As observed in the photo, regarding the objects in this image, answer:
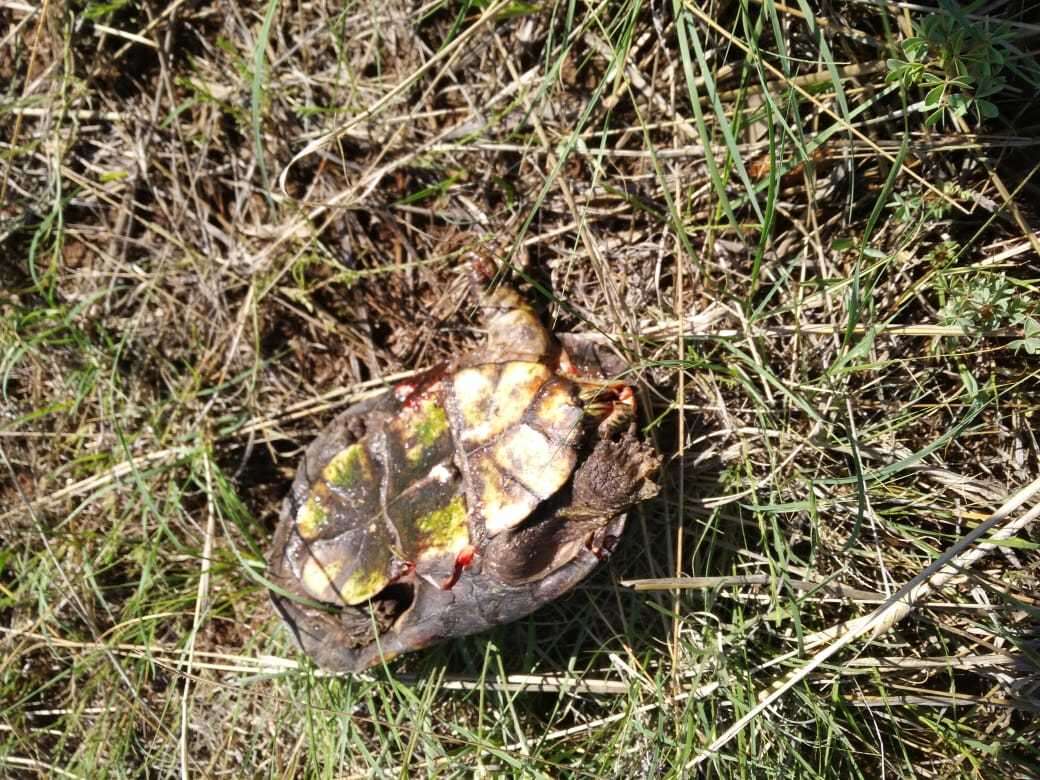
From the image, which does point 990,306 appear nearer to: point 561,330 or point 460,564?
point 561,330

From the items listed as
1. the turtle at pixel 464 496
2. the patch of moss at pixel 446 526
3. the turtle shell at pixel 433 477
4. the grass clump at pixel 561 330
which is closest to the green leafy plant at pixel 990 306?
the grass clump at pixel 561 330

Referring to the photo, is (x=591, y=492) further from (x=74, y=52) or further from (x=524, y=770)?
(x=74, y=52)

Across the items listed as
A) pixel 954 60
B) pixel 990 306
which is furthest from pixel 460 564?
pixel 954 60

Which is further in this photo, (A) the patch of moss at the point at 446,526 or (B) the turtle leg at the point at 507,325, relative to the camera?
(B) the turtle leg at the point at 507,325

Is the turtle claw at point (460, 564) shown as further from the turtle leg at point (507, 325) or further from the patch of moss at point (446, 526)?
the turtle leg at point (507, 325)

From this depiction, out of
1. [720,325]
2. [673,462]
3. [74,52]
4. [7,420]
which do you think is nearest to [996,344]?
[720,325]

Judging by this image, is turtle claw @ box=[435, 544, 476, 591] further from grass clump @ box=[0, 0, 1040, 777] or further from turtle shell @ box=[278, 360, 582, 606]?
grass clump @ box=[0, 0, 1040, 777]

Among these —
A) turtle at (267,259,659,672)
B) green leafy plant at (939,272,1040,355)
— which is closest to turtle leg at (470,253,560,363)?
turtle at (267,259,659,672)
